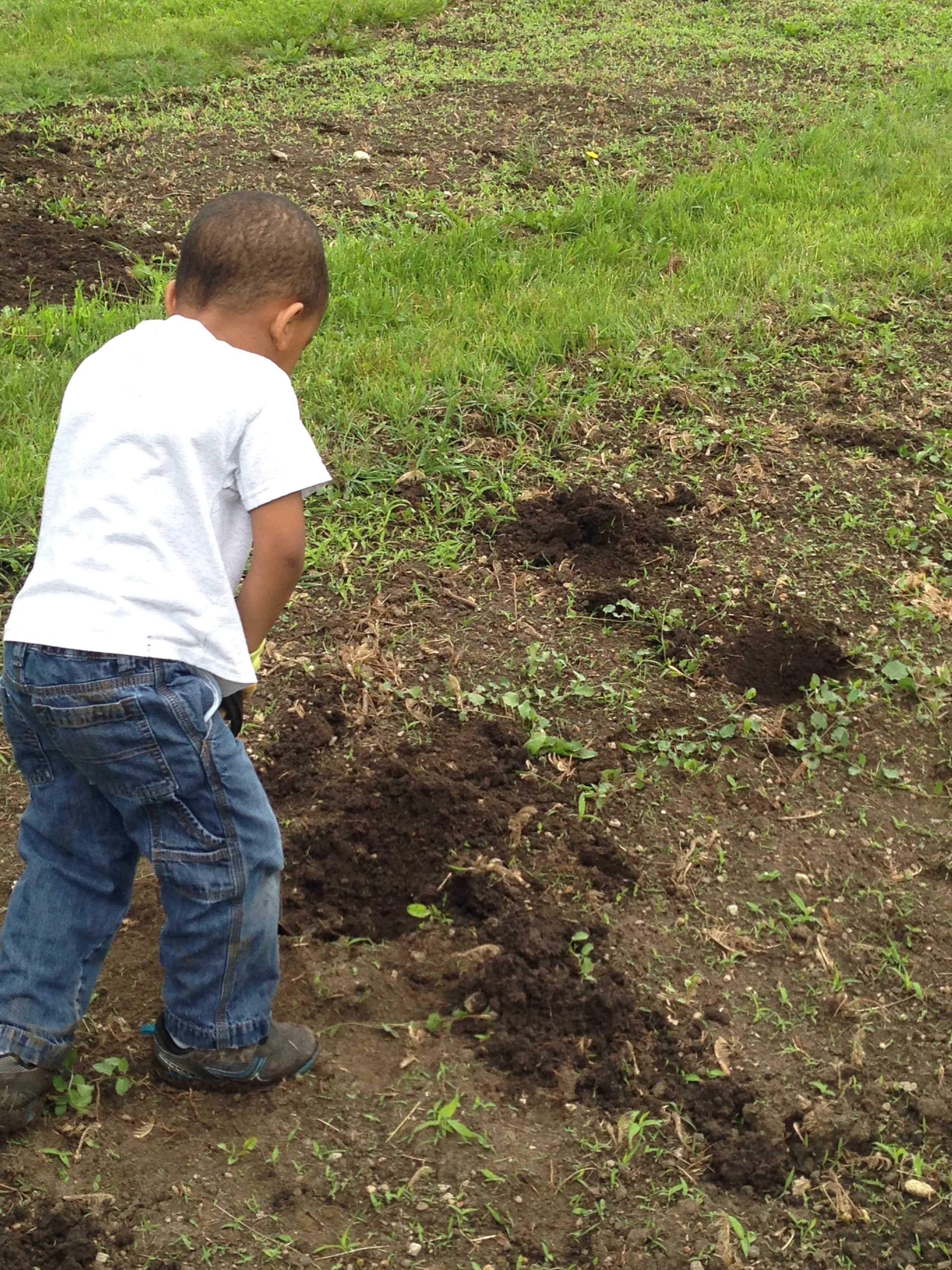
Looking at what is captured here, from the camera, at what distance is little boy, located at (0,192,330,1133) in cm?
208

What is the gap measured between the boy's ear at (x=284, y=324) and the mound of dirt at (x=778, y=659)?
170 centimetres

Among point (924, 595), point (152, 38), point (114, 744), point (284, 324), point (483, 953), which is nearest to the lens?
point (114, 744)

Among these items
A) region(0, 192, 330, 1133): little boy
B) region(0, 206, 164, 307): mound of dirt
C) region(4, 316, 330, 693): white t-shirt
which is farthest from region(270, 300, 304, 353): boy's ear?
region(0, 206, 164, 307): mound of dirt

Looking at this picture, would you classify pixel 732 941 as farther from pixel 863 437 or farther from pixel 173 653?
pixel 863 437

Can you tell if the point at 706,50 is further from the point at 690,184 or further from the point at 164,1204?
the point at 164,1204

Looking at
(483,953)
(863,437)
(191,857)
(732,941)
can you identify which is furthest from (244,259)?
(863,437)

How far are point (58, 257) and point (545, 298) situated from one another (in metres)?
2.18

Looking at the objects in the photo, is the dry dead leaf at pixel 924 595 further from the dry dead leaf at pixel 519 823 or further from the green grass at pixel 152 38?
the green grass at pixel 152 38

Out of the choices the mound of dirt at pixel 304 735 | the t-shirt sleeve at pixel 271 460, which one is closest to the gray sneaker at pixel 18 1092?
the mound of dirt at pixel 304 735

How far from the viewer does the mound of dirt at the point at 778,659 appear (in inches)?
139

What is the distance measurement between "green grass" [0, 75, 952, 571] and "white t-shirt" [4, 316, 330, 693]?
5.88ft

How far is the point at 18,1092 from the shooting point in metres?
2.27

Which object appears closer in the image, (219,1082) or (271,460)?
(271,460)

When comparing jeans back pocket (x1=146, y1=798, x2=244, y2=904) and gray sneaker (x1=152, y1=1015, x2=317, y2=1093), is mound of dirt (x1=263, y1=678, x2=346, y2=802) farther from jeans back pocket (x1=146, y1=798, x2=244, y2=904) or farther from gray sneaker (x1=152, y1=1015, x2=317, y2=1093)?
jeans back pocket (x1=146, y1=798, x2=244, y2=904)
